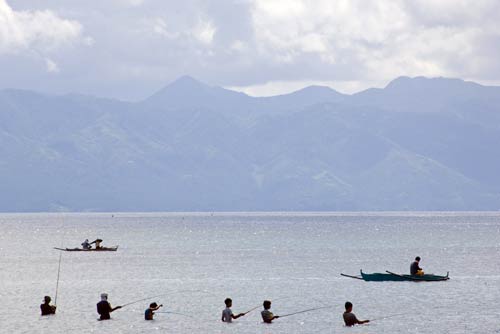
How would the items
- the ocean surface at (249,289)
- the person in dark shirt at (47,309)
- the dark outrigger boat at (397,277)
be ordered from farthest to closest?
the dark outrigger boat at (397,277) → the person in dark shirt at (47,309) → the ocean surface at (249,289)

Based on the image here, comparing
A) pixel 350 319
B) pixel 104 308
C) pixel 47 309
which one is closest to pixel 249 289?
pixel 47 309

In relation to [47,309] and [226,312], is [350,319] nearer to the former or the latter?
[226,312]

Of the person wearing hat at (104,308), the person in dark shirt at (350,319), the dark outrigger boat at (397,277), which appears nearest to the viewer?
the person in dark shirt at (350,319)

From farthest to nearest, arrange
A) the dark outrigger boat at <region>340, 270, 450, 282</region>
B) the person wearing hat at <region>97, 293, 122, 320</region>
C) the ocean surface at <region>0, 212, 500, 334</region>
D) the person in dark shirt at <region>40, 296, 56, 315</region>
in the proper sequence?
the dark outrigger boat at <region>340, 270, 450, 282</region> < the person in dark shirt at <region>40, 296, 56, 315</region> < the person wearing hat at <region>97, 293, 122, 320</region> < the ocean surface at <region>0, 212, 500, 334</region>

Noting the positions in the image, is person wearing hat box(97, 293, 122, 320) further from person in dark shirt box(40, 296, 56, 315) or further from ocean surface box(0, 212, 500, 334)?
person in dark shirt box(40, 296, 56, 315)

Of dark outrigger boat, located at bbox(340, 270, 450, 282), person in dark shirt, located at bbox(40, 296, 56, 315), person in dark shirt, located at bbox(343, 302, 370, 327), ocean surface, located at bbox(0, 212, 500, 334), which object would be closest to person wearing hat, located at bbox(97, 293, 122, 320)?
ocean surface, located at bbox(0, 212, 500, 334)

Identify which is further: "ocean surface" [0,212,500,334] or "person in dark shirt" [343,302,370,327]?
"ocean surface" [0,212,500,334]

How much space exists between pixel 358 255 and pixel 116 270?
146ft

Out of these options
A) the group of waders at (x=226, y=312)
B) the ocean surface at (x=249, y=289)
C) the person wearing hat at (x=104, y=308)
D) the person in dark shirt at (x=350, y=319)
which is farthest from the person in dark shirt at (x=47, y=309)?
the person in dark shirt at (x=350, y=319)

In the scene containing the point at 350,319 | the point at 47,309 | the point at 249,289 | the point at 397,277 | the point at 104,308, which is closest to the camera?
the point at 350,319

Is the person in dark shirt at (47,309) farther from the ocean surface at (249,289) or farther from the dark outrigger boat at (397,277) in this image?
the dark outrigger boat at (397,277)

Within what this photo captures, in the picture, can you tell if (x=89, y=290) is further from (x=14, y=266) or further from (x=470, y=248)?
(x=470, y=248)

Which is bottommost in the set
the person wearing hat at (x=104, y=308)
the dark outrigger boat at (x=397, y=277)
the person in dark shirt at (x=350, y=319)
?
the person in dark shirt at (x=350, y=319)

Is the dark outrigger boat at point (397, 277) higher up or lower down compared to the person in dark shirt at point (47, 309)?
higher up
